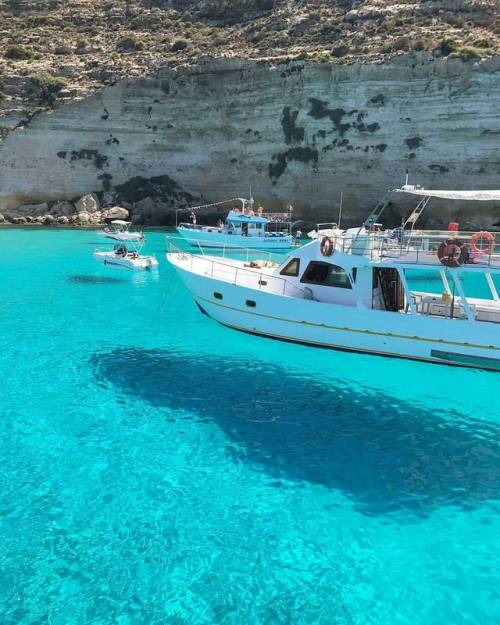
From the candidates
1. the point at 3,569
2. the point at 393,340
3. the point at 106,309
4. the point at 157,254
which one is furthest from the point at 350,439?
the point at 157,254

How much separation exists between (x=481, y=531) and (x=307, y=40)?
70883mm

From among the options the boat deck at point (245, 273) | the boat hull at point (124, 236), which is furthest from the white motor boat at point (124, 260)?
the boat deck at point (245, 273)

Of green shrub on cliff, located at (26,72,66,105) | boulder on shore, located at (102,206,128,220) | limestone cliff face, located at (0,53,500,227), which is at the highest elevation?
green shrub on cliff, located at (26,72,66,105)

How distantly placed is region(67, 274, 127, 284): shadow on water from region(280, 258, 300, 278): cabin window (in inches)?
689

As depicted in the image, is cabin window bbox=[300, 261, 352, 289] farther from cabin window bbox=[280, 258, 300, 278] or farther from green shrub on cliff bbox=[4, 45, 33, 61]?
green shrub on cliff bbox=[4, 45, 33, 61]

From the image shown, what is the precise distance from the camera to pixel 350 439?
39.3 ft

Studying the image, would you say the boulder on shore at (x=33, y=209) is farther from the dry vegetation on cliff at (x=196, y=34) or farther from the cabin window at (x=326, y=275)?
the cabin window at (x=326, y=275)

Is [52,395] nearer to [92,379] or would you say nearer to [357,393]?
[92,379]

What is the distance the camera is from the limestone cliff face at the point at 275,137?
51719 millimetres

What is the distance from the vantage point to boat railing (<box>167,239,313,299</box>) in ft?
56.4

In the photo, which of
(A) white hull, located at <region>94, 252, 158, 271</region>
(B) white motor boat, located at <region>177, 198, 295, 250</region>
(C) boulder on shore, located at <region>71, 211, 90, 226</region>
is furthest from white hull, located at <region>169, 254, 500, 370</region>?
(C) boulder on shore, located at <region>71, 211, 90, 226</region>

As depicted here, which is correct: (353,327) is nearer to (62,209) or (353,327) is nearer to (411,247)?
(411,247)

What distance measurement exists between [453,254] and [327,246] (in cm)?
376

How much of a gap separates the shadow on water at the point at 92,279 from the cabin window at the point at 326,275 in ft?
60.5
